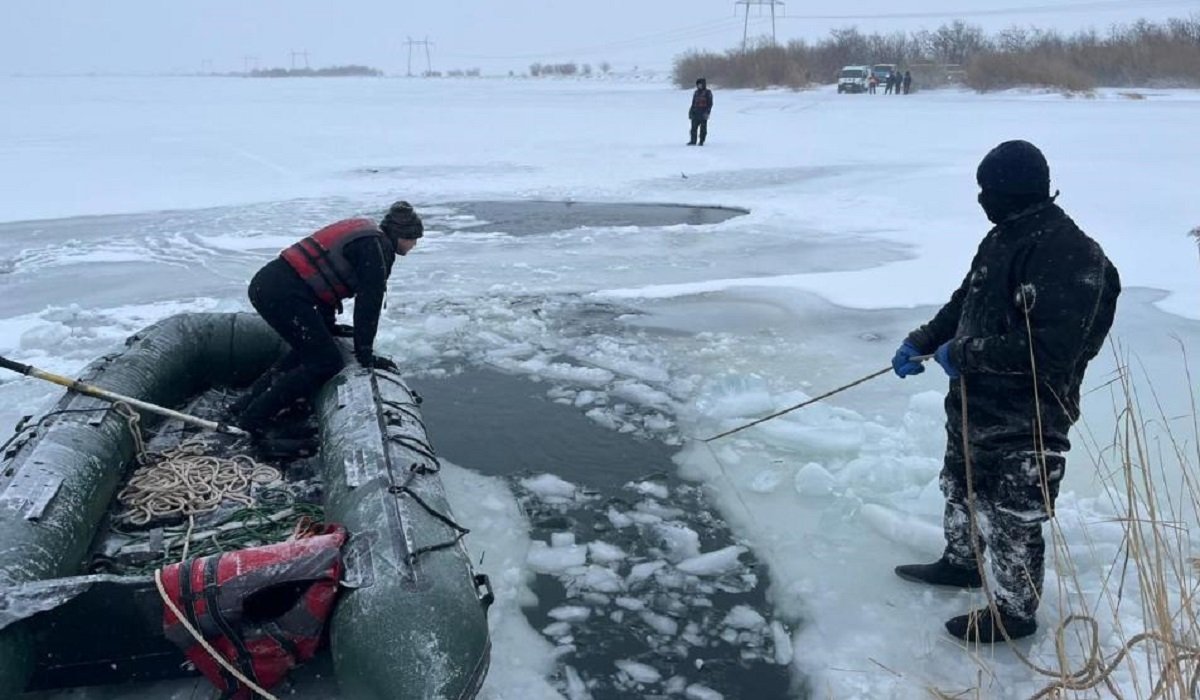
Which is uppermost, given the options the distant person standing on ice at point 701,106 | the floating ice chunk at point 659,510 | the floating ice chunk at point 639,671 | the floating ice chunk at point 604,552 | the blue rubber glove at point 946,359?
the distant person standing on ice at point 701,106

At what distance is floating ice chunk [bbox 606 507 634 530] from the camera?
4.12 meters

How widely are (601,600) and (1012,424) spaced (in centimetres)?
160

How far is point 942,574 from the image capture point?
3557 mm

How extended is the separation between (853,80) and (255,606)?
36.4 m

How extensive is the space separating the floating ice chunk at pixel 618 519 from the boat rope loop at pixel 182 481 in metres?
1.47

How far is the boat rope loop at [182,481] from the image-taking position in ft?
12.5

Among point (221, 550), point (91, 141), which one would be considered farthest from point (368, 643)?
point (91, 141)

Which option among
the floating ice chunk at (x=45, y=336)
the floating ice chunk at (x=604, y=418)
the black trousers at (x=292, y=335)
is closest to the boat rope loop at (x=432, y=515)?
the black trousers at (x=292, y=335)

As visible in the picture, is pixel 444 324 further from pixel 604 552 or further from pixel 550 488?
pixel 604 552

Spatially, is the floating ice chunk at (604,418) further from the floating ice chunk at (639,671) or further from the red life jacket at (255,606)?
the red life jacket at (255,606)

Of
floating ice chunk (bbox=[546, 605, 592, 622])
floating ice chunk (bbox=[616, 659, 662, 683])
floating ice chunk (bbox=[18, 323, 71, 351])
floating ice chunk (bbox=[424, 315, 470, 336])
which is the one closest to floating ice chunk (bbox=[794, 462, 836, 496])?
floating ice chunk (bbox=[546, 605, 592, 622])

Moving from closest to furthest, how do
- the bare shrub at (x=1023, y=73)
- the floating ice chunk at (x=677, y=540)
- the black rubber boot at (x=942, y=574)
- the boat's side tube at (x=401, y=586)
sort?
the boat's side tube at (x=401, y=586) < the black rubber boot at (x=942, y=574) < the floating ice chunk at (x=677, y=540) < the bare shrub at (x=1023, y=73)

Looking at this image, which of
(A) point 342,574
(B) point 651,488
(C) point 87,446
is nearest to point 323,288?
(C) point 87,446

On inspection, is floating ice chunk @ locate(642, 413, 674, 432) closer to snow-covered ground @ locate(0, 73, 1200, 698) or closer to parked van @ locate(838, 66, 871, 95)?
snow-covered ground @ locate(0, 73, 1200, 698)
